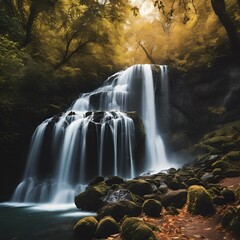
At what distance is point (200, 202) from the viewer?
5910 mm

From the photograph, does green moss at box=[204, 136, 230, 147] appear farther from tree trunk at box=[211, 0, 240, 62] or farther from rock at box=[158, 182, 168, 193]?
tree trunk at box=[211, 0, 240, 62]

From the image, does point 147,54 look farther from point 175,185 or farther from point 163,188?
point 163,188

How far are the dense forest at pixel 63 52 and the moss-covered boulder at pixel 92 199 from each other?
609cm

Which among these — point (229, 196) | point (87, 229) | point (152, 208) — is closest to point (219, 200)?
point (229, 196)

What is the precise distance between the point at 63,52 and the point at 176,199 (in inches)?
623

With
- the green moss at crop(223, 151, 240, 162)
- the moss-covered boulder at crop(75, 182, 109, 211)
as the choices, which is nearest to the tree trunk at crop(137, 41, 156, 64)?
the green moss at crop(223, 151, 240, 162)

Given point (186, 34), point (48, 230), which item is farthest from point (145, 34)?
point (48, 230)

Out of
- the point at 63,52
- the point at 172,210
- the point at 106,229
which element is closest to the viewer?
the point at 106,229

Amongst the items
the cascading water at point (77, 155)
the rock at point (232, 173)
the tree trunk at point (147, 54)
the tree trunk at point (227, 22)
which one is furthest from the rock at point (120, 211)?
the tree trunk at point (147, 54)

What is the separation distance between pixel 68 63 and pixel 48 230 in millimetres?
15368

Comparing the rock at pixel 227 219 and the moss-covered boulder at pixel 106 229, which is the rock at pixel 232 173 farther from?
the moss-covered boulder at pixel 106 229

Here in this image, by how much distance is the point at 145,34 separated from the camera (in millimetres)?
25578

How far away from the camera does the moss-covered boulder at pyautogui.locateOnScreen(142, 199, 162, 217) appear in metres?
6.21

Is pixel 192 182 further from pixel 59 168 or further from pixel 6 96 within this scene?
pixel 6 96
